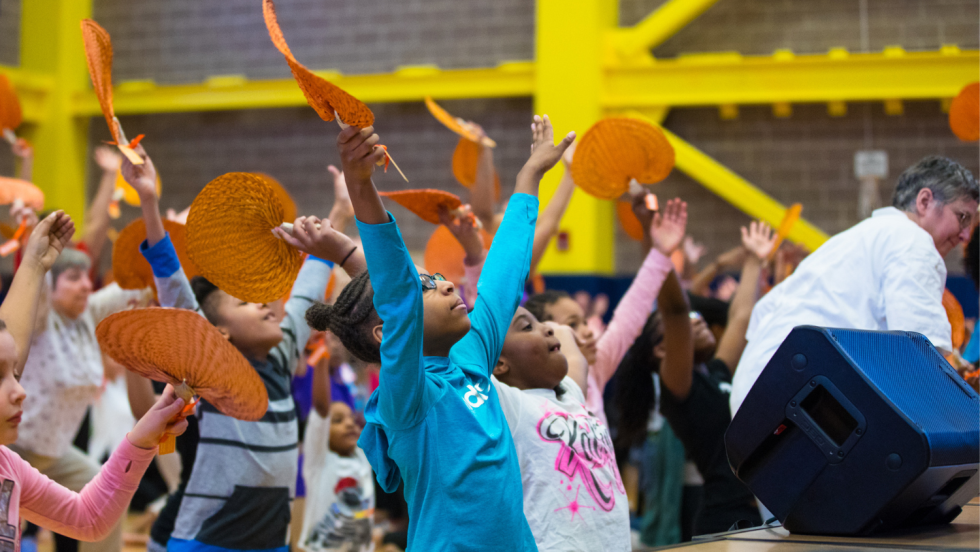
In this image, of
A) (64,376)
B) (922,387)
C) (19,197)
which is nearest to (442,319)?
(922,387)

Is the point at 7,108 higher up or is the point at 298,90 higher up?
the point at 7,108

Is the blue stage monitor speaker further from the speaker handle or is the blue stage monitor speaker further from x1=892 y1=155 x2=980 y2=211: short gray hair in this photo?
x1=892 y1=155 x2=980 y2=211: short gray hair

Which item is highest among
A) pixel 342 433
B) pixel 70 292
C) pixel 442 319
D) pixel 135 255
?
pixel 442 319

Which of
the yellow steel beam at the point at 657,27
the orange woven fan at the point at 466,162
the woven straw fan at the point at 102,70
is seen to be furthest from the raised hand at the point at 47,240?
the yellow steel beam at the point at 657,27

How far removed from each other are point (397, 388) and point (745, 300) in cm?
218

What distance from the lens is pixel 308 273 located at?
2520mm

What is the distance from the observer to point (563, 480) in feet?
5.80

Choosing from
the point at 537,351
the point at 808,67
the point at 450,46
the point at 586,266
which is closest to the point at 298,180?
the point at 450,46

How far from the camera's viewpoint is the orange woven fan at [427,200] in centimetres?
230

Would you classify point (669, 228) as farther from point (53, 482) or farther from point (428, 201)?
point (53, 482)

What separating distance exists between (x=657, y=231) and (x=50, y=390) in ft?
7.60

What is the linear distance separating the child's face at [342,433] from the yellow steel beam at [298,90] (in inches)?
164

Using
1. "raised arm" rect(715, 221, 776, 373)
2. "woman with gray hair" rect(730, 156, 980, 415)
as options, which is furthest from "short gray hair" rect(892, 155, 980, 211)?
"raised arm" rect(715, 221, 776, 373)

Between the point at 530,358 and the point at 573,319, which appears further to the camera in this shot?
the point at 573,319
